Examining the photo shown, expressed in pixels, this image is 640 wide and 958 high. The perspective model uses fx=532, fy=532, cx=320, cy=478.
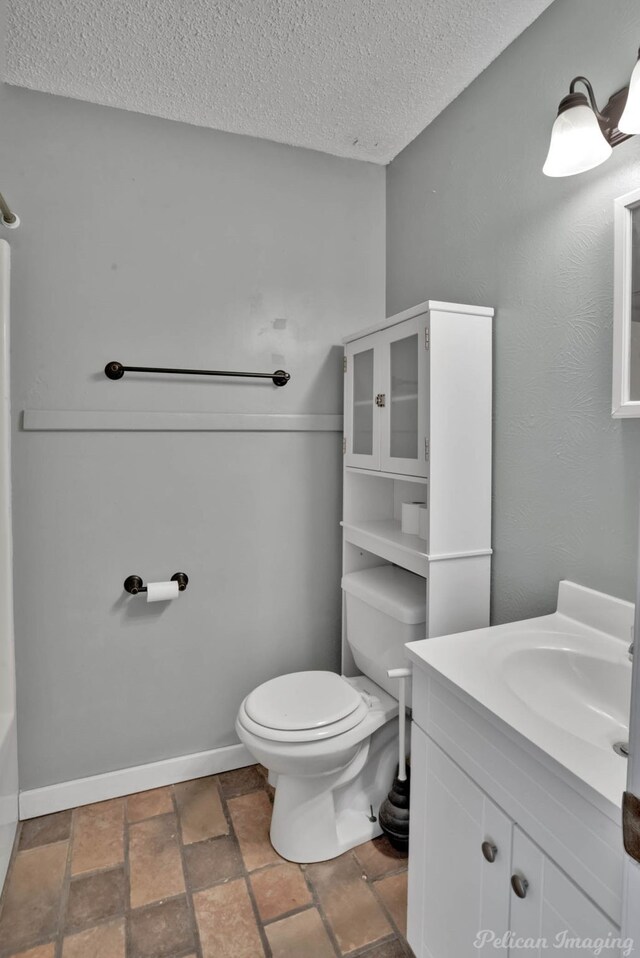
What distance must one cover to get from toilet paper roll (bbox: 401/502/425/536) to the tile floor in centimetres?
96

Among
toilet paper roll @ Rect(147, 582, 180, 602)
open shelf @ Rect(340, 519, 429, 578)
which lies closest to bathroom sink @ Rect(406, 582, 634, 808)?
open shelf @ Rect(340, 519, 429, 578)

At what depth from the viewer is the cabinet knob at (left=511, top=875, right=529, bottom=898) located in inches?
33.4

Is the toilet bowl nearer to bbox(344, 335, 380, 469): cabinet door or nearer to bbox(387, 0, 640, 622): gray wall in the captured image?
bbox(387, 0, 640, 622): gray wall

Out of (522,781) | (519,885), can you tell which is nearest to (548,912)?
(519,885)

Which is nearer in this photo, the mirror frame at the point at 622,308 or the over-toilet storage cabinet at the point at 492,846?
the over-toilet storage cabinet at the point at 492,846

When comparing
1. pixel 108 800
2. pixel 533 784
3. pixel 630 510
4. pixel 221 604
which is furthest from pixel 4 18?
pixel 108 800

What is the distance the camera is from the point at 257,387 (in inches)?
78.2

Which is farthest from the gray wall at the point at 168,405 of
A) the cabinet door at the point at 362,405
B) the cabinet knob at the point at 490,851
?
the cabinet knob at the point at 490,851

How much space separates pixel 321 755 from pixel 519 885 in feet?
2.32

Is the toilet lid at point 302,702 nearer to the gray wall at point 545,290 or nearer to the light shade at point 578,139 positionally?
the gray wall at point 545,290

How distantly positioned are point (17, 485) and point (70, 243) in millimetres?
801

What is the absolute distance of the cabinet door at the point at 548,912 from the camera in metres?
0.74

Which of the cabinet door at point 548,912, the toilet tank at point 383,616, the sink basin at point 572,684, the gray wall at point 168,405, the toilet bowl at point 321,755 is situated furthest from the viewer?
the gray wall at point 168,405

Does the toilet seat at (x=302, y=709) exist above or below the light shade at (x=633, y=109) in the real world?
below
